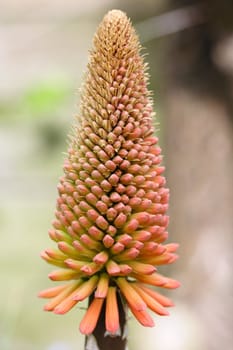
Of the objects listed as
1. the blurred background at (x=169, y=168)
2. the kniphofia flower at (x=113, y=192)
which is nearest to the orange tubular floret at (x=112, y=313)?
the kniphofia flower at (x=113, y=192)

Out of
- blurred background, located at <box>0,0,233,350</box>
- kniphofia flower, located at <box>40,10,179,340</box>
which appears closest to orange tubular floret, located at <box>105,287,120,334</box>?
kniphofia flower, located at <box>40,10,179,340</box>

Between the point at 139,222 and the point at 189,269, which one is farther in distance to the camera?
the point at 189,269

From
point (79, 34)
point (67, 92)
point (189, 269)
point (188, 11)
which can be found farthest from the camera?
point (79, 34)

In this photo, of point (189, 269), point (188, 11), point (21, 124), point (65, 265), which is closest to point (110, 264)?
point (65, 265)

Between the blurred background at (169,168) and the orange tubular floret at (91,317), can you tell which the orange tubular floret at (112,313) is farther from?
the blurred background at (169,168)

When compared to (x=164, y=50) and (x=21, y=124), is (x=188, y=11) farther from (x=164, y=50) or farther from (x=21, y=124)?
(x=21, y=124)

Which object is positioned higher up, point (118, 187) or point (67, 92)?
point (67, 92)

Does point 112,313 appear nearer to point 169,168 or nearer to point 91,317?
point 91,317
